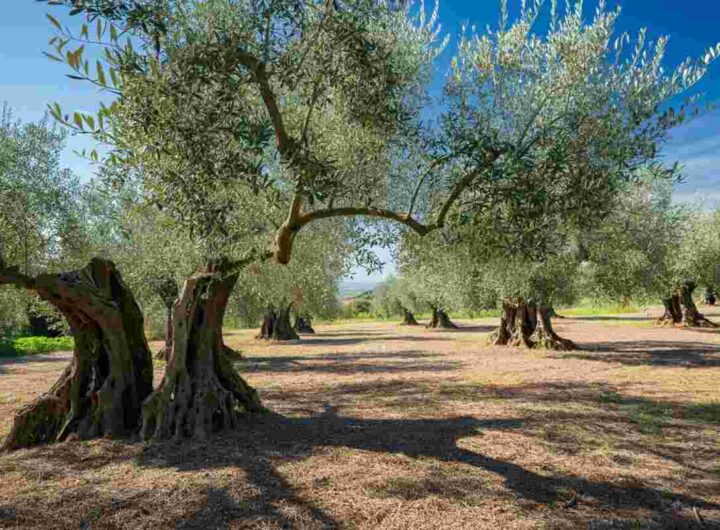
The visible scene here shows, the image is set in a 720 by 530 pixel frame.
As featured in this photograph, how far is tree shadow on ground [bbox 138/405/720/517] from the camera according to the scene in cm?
718

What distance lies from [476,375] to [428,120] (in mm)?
12811

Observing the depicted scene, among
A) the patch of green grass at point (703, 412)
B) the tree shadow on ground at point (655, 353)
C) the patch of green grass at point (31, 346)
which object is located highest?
the patch of green grass at point (31, 346)

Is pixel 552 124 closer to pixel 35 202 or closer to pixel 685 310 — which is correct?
pixel 35 202

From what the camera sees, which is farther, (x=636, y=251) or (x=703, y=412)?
(x=636, y=251)

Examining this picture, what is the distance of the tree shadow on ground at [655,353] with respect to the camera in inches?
898

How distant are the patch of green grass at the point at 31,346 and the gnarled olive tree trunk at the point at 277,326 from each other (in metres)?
15.7

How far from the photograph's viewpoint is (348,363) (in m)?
26.1

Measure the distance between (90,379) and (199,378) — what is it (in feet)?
7.38

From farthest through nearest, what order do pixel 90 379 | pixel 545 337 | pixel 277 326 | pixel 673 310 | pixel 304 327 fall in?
pixel 304 327
pixel 673 310
pixel 277 326
pixel 545 337
pixel 90 379

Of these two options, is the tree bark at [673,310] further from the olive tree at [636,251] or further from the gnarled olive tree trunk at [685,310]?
the olive tree at [636,251]

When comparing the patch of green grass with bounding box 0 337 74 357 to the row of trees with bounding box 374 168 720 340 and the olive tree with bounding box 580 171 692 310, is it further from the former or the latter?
the olive tree with bounding box 580 171 692 310

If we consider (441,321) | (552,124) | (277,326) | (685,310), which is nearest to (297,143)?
(552,124)

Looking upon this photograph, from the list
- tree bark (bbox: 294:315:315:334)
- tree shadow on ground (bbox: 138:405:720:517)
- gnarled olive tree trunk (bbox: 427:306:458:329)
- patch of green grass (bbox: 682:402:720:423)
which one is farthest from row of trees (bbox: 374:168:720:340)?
gnarled olive tree trunk (bbox: 427:306:458:329)

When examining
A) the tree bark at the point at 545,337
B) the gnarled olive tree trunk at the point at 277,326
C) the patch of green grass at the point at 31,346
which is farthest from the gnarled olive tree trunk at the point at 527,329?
the patch of green grass at the point at 31,346
